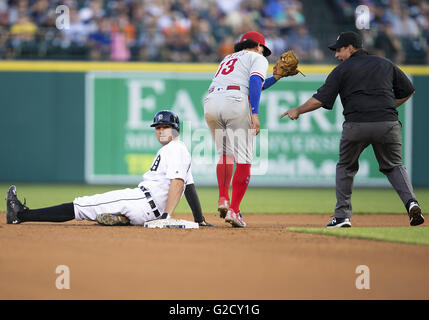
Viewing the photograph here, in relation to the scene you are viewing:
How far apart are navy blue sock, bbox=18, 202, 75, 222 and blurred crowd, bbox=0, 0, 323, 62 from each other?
376 inches

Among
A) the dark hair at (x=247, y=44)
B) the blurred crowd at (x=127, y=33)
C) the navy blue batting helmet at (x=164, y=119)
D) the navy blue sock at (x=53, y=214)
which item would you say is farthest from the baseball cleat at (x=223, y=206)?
the blurred crowd at (x=127, y=33)

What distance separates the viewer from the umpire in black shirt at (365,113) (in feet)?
25.0

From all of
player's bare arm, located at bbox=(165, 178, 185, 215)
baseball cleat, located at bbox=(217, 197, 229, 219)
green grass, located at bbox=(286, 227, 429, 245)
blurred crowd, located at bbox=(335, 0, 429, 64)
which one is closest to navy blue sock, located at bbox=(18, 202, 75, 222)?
player's bare arm, located at bbox=(165, 178, 185, 215)

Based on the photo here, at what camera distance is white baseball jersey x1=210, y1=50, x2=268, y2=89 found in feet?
25.2

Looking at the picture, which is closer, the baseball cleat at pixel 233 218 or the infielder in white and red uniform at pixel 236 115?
the baseball cleat at pixel 233 218

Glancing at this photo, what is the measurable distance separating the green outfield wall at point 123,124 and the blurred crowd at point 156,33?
32 cm

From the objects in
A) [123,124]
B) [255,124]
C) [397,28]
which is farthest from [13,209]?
[397,28]

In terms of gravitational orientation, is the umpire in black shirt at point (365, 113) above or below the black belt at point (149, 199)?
above

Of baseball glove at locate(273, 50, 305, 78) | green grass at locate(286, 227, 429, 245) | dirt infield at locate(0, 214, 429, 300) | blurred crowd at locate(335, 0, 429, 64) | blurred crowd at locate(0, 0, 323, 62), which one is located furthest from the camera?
blurred crowd at locate(335, 0, 429, 64)

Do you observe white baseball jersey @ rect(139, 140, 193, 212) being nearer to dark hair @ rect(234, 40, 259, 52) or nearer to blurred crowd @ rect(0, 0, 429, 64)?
dark hair @ rect(234, 40, 259, 52)

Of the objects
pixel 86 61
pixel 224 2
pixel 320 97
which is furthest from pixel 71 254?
pixel 224 2

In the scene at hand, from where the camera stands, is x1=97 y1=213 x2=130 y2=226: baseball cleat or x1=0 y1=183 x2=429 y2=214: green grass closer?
x1=97 y1=213 x2=130 y2=226: baseball cleat

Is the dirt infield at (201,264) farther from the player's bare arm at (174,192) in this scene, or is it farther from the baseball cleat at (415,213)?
the baseball cleat at (415,213)

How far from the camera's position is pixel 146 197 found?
A: 734 cm
